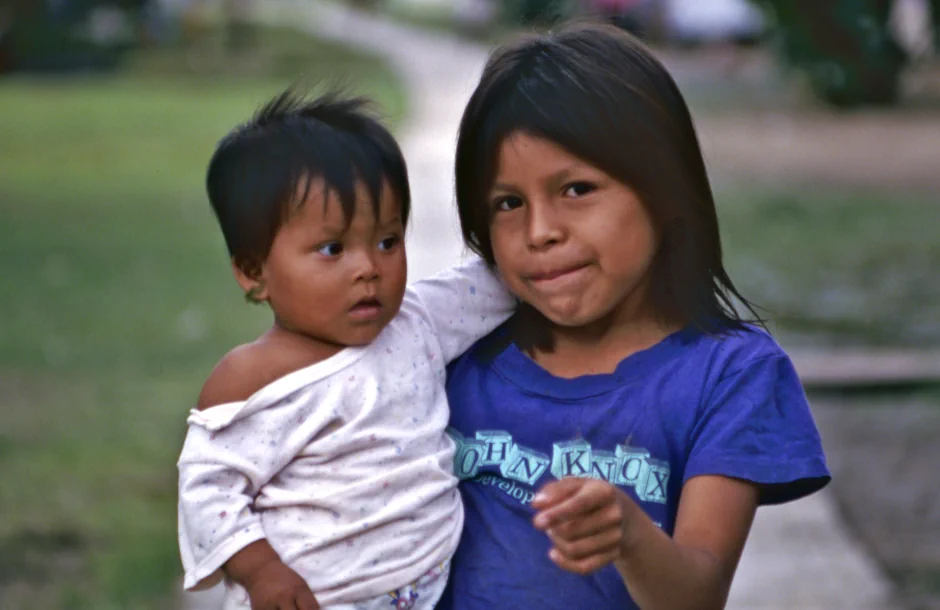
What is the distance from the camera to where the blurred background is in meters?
4.90

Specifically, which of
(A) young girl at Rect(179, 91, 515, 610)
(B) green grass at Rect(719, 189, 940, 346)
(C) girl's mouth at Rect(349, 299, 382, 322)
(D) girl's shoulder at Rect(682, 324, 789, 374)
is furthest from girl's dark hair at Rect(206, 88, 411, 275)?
(B) green grass at Rect(719, 189, 940, 346)

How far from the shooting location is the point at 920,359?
6.81 meters

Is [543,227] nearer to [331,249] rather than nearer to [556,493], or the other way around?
[331,249]

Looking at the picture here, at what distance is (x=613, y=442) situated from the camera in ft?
6.89

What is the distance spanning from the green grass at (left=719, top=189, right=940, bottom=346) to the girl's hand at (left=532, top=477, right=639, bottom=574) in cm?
515

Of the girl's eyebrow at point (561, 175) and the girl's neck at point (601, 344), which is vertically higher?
the girl's eyebrow at point (561, 175)

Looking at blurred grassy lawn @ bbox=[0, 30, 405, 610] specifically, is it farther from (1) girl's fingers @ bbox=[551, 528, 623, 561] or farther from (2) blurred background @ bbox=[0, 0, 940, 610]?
(1) girl's fingers @ bbox=[551, 528, 623, 561]

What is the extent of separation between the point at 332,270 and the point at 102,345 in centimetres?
590

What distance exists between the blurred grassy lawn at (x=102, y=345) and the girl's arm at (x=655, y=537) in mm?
885

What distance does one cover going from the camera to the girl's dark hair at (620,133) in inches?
82.1

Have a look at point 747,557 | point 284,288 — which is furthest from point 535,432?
point 747,557

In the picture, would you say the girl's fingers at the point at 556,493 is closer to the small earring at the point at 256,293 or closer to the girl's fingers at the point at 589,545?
the girl's fingers at the point at 589,545

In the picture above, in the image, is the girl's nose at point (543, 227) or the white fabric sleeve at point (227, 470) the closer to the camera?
the white fabric sleeve at point (227, 470)

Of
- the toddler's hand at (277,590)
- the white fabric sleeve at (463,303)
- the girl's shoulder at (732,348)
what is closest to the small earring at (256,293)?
the white fabric sleeve at (463,303)
